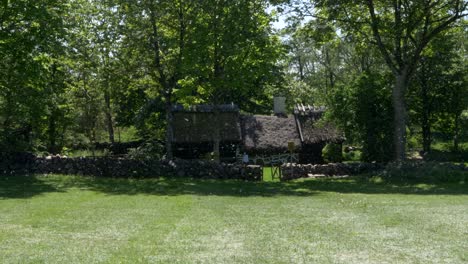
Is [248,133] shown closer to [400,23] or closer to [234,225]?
[400,23]

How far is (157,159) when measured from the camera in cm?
2427

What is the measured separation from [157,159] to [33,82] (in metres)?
6.48

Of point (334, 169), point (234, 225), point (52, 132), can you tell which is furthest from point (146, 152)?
point (234, 225)

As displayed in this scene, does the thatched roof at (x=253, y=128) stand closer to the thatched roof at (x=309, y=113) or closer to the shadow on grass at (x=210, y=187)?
the thatched roof at (x=309, y=113)

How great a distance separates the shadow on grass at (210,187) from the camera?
1823 cm

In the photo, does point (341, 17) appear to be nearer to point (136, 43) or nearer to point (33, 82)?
point (136, 43)

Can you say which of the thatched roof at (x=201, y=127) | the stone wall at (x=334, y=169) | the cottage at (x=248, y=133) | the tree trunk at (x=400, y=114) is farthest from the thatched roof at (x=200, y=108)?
the tree trunk at (x=400, y=114)

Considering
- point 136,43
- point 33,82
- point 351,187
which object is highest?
point 136,43

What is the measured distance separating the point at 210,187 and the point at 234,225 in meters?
9.63

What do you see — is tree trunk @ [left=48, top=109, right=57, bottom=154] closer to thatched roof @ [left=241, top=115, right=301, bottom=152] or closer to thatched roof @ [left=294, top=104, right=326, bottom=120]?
thatched roof @ [left=241, top=115, right=301, bottom=152]

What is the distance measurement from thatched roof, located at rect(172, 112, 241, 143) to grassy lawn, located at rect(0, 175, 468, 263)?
14211mm

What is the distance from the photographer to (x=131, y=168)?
78.6ft

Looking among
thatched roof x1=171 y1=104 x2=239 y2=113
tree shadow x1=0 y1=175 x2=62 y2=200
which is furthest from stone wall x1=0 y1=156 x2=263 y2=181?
thatched roof x1=171 y1=104 x2=239 y2=113

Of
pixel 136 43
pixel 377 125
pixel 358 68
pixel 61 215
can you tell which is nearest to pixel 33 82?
pixel 136 43
